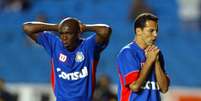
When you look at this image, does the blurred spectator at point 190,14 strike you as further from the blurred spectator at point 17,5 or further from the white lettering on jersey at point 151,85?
the white lettering on jersey at point 151,85

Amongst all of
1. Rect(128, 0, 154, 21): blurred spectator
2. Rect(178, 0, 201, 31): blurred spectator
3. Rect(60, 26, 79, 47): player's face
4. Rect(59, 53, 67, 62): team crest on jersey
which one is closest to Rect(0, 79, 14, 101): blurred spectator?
Rect(128, 0, 154, 21): blurred spectator

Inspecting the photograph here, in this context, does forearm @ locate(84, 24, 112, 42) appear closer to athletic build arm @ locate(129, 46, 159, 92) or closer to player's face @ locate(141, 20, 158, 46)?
player's face @ locate(141, 20, 158, 46)

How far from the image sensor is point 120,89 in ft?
18.5

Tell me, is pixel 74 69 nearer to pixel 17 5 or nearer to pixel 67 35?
pixel 67 35

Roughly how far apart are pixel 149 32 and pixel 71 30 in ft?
2.62

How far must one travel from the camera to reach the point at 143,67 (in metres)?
5.43

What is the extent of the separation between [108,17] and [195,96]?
3363mm

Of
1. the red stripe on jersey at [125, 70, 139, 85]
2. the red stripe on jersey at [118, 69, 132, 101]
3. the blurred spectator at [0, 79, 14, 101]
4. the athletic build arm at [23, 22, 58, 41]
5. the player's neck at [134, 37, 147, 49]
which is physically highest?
the athletic build arm at [23, 22, 58, 41]

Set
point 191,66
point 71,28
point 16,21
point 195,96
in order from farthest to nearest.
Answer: point 16,21 → point 191,66 → point 195,96 → point 71,28

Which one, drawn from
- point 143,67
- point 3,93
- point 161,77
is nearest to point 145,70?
point 143,67

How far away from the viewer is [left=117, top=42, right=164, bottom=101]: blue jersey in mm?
5480

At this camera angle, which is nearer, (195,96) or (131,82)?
(131,82)

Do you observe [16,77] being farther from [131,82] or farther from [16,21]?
[131,82]

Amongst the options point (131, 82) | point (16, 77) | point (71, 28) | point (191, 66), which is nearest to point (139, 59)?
point (131, 82)
